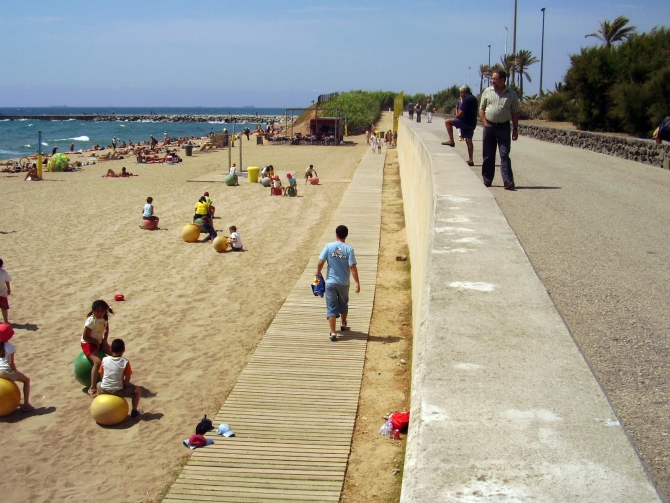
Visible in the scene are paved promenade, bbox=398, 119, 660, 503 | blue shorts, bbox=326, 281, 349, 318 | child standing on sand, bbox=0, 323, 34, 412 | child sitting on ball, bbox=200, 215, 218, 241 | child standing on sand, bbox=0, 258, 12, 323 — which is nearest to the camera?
paved promenade, bbox=398, 119, 660, 503

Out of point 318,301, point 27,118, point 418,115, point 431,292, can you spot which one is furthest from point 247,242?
point 27,118

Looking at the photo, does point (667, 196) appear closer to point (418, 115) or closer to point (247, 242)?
point (247, 242)

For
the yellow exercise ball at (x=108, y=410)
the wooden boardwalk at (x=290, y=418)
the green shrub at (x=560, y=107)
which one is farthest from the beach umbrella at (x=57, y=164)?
the yellow exercise ball at (x=108, y=410)

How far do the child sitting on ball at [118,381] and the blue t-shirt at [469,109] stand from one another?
648cm

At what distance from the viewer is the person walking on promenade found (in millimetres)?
9195

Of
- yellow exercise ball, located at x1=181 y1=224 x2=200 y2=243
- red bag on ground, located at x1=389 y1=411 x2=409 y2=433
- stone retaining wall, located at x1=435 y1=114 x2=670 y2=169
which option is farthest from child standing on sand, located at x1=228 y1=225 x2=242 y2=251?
red bag on ground, located at x1=389 y1=411 x2=409 y2=433

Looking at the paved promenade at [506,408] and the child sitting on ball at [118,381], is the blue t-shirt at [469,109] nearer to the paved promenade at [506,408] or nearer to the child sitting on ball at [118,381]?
the child sitting on ball at [118,381]

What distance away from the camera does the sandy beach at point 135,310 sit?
6.28 m

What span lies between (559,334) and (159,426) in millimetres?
4857

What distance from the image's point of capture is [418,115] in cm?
4050

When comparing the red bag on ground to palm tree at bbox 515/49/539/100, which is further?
palm tree at bbox 515/49/539/100

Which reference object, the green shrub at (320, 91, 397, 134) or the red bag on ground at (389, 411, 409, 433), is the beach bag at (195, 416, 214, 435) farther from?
the green shrub at (320, 91, 397, 134)

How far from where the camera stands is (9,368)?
725cm

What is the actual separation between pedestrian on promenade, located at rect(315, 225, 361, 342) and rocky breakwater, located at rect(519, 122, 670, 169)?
8131 millimetres
